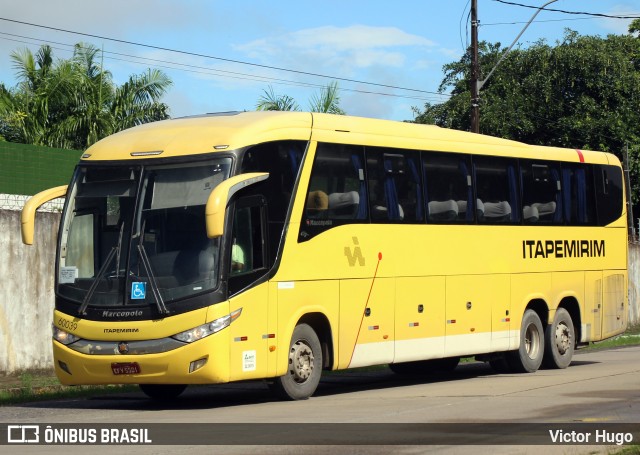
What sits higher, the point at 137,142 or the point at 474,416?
the point at 137,142

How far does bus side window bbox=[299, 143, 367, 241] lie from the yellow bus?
26mm

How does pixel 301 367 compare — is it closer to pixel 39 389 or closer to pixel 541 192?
pixel 39 389

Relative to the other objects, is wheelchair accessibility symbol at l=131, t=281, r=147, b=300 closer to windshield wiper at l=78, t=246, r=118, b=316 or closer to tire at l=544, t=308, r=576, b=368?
windshield wiper at l=78, t=246, r=118, b=316

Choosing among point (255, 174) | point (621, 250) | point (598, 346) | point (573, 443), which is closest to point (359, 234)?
point (255, 174)

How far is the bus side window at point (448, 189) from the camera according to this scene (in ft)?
62.9

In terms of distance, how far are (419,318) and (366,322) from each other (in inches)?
56.3

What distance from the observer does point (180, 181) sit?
607 inches

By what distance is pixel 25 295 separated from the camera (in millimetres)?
21328

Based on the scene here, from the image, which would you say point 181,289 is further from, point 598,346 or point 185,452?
point 598,346

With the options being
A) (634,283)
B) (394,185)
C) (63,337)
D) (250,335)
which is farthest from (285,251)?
(634,283)

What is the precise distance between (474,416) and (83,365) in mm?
5097

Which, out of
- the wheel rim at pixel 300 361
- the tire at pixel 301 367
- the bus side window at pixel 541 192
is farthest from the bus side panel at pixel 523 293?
the wheel rim at pixel 300 361

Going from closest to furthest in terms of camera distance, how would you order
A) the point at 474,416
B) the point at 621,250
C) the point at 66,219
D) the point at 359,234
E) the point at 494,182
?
the point at 474,416
the point at 66,219
the point at 359,234
the point at 494,182
the point at 621,250

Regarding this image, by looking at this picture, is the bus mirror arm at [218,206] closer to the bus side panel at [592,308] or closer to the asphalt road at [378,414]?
the asphalt road at [378,414]
